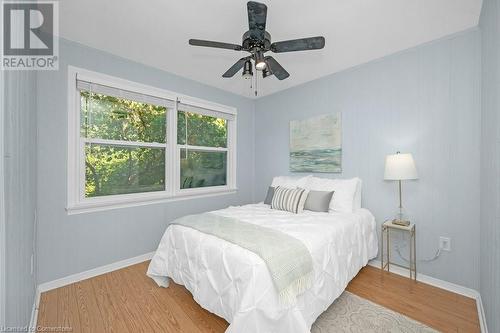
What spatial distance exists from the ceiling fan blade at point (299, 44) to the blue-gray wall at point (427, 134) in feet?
4.72

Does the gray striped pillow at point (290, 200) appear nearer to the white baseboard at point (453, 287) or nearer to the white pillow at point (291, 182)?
the white pillow at point (291, 182)

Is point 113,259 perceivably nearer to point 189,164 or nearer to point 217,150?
point 189,164

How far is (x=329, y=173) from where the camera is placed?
125 inches

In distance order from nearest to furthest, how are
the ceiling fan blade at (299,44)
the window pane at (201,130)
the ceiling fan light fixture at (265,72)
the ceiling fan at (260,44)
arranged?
the ceiling fan at (260,44)
the ceiling fan blade at (299,44)
the ceiling fan light fixture at (265,72)
the window pane at (201,130)

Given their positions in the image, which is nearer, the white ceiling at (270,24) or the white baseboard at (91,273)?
the white ceiling at (270,24)

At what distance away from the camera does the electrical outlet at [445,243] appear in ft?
7.26

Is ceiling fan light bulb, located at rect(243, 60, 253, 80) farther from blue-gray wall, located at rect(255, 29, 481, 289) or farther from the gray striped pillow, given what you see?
blue-gray wall, located at rect(255, 29, 481, 289)

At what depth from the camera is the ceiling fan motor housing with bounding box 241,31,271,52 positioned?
5.71 ft

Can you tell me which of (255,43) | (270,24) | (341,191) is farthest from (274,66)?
(341,191)

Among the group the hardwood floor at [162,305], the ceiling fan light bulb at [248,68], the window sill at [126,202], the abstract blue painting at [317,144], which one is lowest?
the hardwood floor at [162,305]

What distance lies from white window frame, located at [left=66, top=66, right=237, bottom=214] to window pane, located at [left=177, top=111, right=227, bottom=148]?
3.4 inches

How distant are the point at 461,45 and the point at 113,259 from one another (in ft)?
14.3

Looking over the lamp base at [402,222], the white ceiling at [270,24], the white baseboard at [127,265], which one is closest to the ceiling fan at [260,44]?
the white ceiling at [270,24]

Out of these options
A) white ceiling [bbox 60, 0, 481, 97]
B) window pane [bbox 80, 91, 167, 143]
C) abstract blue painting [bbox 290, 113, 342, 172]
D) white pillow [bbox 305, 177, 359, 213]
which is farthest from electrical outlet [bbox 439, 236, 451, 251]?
window pane [bbox 80, 91, 167, 143]
